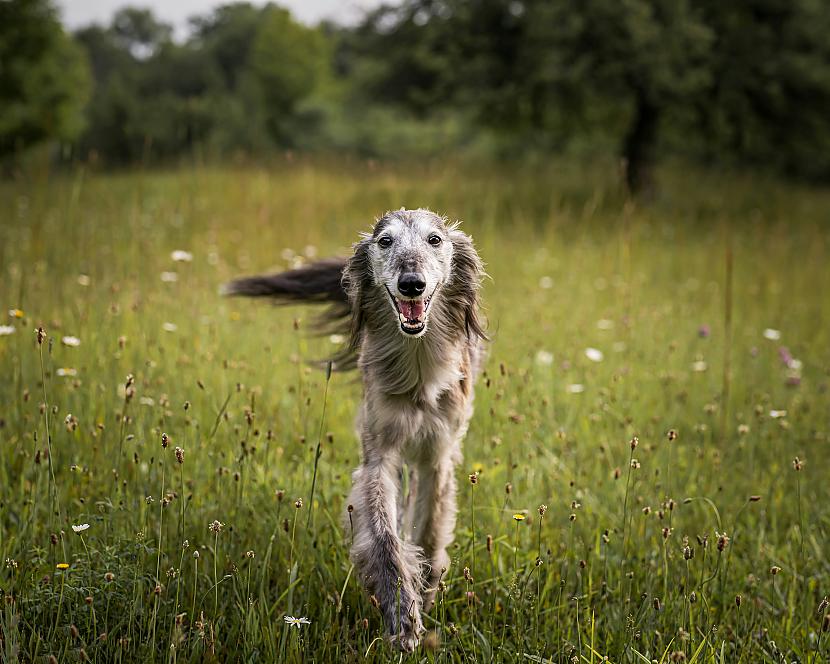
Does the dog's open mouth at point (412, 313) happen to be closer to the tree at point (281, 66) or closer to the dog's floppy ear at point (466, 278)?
the dog's floppy ear at point (466, 278)

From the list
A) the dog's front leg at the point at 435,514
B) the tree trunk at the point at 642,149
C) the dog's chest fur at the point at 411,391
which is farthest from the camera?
the tree trunk at the point at 642,149

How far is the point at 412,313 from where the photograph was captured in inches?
91.7

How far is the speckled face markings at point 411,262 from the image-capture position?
2291 mm

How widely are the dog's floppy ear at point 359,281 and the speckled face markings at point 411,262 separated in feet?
0.23

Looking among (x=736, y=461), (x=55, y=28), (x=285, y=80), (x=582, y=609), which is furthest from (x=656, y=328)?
(x=285, y=80)

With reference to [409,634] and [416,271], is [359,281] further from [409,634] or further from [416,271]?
[409,634]

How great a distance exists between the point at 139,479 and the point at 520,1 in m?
10.8

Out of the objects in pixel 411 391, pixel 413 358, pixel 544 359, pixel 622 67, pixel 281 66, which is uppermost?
pixel 281 66

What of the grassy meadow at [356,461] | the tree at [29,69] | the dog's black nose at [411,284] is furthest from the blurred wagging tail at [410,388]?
the tree at [29,69]

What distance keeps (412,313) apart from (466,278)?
0.49m

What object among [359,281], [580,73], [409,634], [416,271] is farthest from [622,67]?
[409,634]

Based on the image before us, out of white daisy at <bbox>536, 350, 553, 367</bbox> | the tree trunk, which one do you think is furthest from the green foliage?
white daisy at <bbox>536, 350, 553, 367</bbox>

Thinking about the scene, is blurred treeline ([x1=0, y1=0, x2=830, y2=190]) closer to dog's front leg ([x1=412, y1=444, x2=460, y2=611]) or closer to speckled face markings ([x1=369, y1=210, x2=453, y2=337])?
speckled face markings ([x1=369, y1=210, x2=453, y2=337])

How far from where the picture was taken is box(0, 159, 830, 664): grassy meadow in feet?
7.00
